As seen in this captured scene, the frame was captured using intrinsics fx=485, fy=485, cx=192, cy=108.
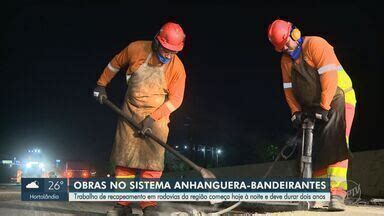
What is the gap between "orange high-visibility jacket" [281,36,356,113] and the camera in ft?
16.8

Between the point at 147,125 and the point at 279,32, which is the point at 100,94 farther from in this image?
the point at 279,32

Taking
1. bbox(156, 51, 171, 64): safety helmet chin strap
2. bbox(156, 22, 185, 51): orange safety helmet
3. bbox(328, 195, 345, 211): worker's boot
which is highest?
bbox(156, 22, 185, 51): orange safety helmet

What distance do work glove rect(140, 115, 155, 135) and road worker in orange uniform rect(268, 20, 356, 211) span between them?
160 cm

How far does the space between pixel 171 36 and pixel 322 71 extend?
5.45 feet

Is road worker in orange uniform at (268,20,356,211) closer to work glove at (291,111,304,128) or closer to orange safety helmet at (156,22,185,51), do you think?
work glove at (291,111,304,128)

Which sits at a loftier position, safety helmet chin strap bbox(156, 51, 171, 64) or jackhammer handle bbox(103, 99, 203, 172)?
safety helmet chin strap bbox(156, 51, 171, 64)

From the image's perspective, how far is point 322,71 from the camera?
5180mm

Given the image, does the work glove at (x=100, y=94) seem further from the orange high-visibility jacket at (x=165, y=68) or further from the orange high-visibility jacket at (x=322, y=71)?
the orange high-visibility jacket at (x=322, y=71)

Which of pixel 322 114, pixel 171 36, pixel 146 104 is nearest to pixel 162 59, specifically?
pixel 171 36

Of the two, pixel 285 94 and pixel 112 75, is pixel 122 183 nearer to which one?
pixel 112 75

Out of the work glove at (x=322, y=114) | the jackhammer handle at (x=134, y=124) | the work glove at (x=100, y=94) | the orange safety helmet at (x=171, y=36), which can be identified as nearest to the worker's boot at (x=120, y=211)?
the jackhammer handle at (x=134, y=124)

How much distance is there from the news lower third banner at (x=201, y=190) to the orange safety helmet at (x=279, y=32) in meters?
1.53

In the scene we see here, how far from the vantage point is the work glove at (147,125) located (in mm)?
5434

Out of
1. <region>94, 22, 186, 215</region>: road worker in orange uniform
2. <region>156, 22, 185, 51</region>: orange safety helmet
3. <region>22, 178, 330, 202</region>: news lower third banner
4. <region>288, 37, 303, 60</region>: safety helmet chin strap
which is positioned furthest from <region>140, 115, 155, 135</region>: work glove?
<region>288, 37, 303, 60</region>: safety helmet chin strap
